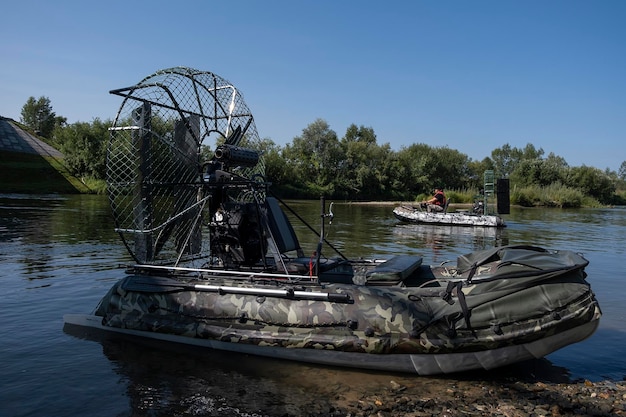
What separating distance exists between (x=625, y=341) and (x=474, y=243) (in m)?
11.9

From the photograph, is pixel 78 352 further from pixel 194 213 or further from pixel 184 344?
pixel 194 213

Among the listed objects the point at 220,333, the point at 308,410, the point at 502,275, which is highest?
the point at 502,275

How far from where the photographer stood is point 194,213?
781cm


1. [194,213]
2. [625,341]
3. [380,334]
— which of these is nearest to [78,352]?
[194,213]

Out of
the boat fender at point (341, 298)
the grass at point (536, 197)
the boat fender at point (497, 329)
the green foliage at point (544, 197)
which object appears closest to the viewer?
the boat fender at point (497, 329)

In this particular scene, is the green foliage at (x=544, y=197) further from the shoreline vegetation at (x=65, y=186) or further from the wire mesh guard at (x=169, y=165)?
the wire mesh guard at (x=169, y=165)

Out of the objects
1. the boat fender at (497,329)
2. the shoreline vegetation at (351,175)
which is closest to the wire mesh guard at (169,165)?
the boat fender at (497,329)

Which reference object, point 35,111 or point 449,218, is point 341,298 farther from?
point 35,111

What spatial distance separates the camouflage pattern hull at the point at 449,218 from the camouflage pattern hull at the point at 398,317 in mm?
19693

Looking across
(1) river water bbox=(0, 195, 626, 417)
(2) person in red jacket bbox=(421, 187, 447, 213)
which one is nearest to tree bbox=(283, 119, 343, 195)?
(2) person in red jacket bbox=(421, 187, 447, 213)

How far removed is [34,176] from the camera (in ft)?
166

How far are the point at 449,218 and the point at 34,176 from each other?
44003 mm

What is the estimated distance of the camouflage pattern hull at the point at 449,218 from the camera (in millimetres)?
25275

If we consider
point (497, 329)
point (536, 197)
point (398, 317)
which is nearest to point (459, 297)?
point (497, 329)
